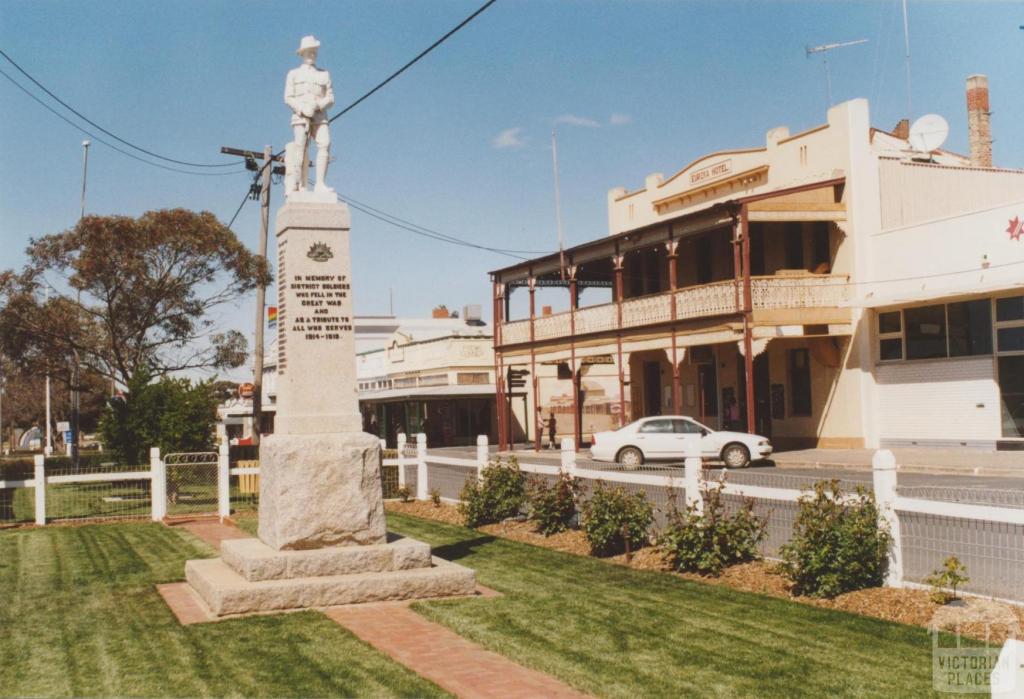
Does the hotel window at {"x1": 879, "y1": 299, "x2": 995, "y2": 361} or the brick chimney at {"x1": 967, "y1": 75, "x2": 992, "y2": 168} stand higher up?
the brick chimney at {"x1": 967, "y1": 75, "x2": 992, "y2": 168}

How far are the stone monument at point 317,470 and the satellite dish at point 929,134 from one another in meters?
22.3

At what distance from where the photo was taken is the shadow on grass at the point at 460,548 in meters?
12.6

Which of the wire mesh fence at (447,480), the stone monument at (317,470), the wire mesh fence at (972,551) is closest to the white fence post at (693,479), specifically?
the wire mesh fence at (972,551)

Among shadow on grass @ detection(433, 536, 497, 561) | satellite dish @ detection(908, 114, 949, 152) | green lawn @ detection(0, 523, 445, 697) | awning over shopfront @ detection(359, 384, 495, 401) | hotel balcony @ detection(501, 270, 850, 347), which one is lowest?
shadow on grass @ detection(433, 536, 497, 561)

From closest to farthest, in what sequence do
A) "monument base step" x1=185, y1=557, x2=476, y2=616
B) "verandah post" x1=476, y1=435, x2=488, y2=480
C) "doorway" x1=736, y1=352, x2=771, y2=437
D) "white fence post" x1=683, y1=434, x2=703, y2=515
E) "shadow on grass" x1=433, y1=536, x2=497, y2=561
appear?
"monument base step" x1=185, y1=557, x2=476, y2=616 < "white fence post" x1=683, y1=434, x2=703, y2=515 < "shadow on grass" x1=433, y1=536, x2=497, y2=561 < "verandah post" x1=476, y1=435, x2=488, y2=480 < "doorway" x1=736, y1=352, x2=771, y2=437

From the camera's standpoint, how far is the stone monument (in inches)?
383

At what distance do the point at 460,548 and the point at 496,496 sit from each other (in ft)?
7.59

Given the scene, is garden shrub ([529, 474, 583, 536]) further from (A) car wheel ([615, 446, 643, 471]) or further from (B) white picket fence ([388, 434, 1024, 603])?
(A) car wheel ([615, 446, 643, 471])

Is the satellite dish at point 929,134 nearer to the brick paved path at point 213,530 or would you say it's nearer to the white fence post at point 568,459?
the white fence post at point 568,459

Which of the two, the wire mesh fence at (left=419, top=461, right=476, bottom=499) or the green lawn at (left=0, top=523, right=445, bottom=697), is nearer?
the green lawn at (left=0, top=523, right=445, bottom=697)

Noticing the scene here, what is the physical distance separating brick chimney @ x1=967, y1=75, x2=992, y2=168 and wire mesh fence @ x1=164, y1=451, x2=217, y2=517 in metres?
25.5

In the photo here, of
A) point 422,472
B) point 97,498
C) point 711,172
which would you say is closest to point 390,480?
point 422,472

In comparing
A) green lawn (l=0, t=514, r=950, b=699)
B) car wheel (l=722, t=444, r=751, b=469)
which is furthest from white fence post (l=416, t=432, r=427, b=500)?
green lawn (l=0, t=514, r=950, b=699)

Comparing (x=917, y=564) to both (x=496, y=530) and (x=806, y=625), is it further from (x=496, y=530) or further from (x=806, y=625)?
(x=496, y=530)
